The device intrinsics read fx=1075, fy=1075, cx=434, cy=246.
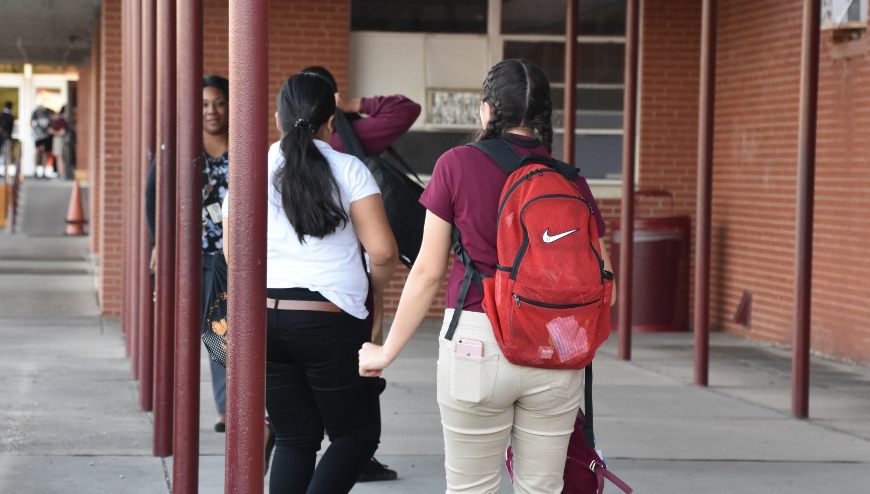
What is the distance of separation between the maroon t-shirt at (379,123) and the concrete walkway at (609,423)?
1.49 m

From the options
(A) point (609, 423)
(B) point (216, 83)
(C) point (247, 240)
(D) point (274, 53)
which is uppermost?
(D) point (274, 53)

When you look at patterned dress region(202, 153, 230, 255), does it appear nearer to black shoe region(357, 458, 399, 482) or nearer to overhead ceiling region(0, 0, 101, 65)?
black shoe region(357, 458, 399, 482)

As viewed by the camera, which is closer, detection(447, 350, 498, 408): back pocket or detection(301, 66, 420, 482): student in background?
detection(447, 350, 498, 408): back pocket

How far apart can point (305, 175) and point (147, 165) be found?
107 inches

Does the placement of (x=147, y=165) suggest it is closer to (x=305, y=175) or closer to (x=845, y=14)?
(x=305, y=175)

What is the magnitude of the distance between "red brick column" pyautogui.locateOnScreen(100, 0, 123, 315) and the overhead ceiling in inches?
109

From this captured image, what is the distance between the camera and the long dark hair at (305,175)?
3.21 metres

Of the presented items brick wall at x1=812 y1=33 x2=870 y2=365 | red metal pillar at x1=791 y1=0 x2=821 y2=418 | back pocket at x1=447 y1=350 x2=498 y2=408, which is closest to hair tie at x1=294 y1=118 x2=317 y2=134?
back pocket at x1=447 y1=350 x2=498 y2=408

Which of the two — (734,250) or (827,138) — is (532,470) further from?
(734,250)

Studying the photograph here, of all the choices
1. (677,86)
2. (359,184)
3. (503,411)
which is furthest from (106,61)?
(503,411)

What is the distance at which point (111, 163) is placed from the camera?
10234 mm

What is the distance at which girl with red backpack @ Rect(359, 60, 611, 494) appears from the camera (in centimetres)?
275

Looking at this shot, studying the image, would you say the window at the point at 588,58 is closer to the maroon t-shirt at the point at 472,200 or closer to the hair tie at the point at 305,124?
the hair tie at the point at 305,124

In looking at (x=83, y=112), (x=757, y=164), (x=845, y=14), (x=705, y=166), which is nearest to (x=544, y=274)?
(x=705, y=166)
